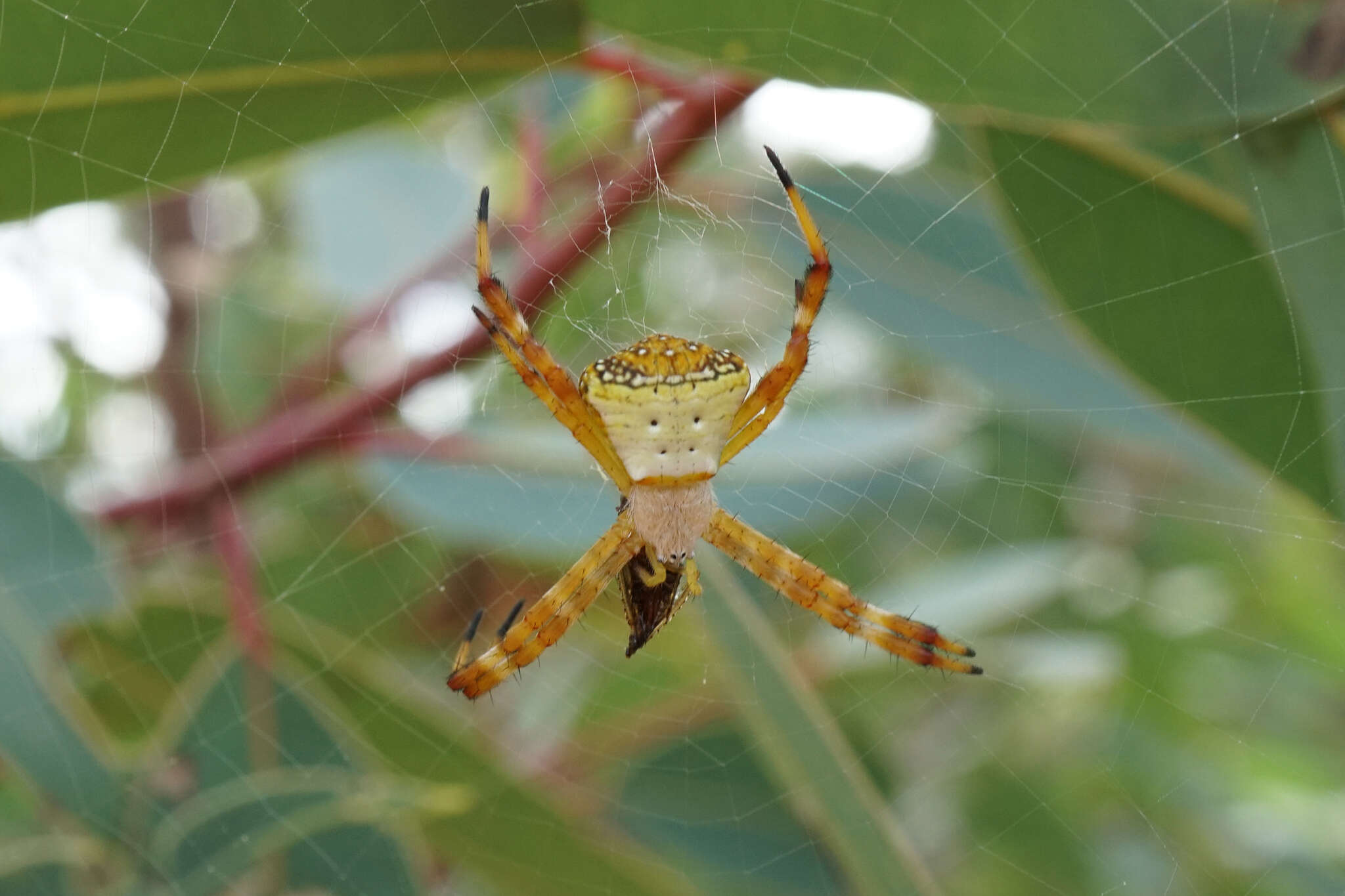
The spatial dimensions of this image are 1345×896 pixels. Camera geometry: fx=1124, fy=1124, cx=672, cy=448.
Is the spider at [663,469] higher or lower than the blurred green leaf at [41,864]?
higher

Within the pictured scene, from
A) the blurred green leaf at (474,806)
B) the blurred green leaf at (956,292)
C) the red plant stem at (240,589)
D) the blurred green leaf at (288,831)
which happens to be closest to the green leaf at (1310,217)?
the blurred green leaf at (956,292)

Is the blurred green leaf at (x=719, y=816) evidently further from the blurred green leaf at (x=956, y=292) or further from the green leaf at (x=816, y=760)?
the blurred green leaf at (x=956, y=292)

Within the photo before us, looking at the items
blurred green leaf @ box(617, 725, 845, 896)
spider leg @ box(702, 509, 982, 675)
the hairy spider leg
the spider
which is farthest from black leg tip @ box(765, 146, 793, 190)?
blurred green leaf @ box(617, 725, 845, 896)

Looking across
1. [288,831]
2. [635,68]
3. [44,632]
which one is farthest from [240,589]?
[635,68]

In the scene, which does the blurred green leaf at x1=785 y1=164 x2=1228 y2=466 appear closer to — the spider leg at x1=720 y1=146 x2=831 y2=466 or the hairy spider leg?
the spider leg at x1=720 y1=146 x2=831 y2=466

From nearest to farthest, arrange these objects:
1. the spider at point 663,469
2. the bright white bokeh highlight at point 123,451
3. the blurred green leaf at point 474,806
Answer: the spider at point 663,469 < the blurred green leaf at point 474,806 < the bright white bokeh highlight at point 123,451

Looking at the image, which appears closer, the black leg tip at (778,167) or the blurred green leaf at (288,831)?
the black leg tip at (778,167)

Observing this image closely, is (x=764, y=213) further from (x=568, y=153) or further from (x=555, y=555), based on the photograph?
(x=555, y=555)
